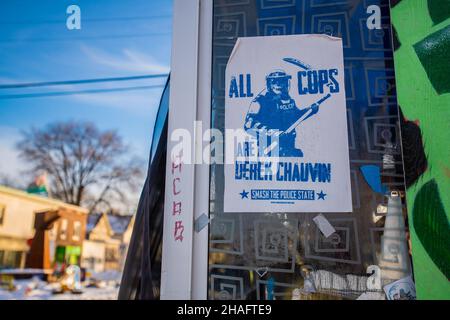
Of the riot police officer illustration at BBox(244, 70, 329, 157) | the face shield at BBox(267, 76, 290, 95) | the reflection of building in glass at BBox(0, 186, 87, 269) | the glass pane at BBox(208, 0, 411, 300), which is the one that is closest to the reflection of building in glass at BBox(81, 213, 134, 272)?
the reflection of building in glass at BBox(0, 186, 87, 269)

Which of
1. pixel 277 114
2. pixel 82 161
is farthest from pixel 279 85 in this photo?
pixel 82 161

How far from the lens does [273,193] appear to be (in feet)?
5.65

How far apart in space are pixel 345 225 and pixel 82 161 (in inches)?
56.1

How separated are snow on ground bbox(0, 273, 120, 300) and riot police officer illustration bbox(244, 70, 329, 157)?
3.43 ft

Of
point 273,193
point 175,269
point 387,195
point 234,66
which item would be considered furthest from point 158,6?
point 387,195

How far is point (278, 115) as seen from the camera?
5.88 ft

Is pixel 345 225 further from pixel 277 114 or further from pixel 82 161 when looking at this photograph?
pixel 82 161

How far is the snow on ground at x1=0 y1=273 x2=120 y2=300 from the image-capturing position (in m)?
1.79

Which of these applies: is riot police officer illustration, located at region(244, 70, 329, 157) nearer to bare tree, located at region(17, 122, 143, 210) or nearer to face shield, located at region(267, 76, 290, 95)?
face shield, located at region(267, 76, 290, 95)

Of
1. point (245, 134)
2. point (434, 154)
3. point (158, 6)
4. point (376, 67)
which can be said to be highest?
point (158, 6)

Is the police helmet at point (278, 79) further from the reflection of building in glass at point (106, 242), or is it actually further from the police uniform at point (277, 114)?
the reflection of building in glass at point (106, 242)

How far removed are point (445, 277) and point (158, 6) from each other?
6.36 feet

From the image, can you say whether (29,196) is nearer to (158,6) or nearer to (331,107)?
(158,6)
